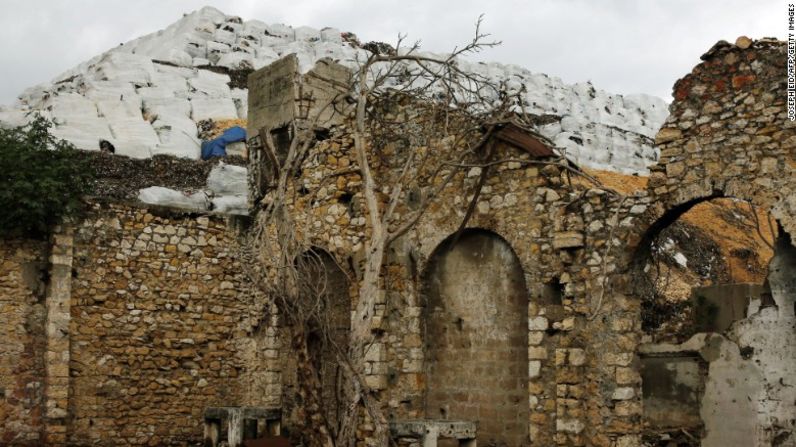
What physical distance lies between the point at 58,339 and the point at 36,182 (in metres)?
2.11

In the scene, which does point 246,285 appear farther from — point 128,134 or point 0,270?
point 128,134

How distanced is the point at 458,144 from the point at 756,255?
13.4 m

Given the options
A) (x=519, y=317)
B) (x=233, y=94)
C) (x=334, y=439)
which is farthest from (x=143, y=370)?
(x=233, y=94)

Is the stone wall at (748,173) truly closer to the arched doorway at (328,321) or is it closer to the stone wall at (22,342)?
the arched doorway at (328,321)

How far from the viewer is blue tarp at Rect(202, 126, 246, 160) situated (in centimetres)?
2251

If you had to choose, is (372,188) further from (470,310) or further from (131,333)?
(131,333)

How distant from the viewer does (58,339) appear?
12609mm

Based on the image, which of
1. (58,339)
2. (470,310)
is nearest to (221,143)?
(58,339)

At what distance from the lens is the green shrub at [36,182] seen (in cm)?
1236

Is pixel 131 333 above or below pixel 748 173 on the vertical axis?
below

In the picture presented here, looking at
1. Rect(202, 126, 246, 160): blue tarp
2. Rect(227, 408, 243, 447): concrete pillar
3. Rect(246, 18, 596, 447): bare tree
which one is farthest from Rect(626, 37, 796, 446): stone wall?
Rect(202, 126, 246, 160): blue tarp

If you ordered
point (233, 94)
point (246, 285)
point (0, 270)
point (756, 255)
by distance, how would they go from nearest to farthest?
point (0, 270) → point (246, 285) → point (756, 255) → point (233, 94)

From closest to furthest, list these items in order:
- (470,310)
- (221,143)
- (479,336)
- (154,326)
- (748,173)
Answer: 1. (748,173)
2. (479,336)
3. (470,310)
4. (154,326)
5. (221,143)

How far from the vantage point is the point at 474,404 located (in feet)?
38.8
